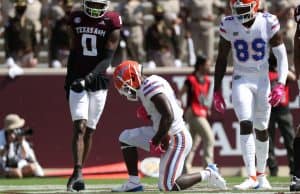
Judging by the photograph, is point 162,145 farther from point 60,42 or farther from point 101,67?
point 60,42

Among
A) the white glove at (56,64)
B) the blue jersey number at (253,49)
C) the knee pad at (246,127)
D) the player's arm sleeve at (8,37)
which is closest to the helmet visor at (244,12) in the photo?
the blue jersey number at (253,49)

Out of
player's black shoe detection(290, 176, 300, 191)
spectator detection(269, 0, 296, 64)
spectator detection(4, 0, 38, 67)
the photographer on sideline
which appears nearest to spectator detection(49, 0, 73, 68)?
spectator detection(4, 0, 38, 67)

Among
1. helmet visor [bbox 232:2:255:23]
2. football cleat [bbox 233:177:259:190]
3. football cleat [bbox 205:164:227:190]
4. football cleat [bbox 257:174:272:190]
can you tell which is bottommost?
football cleat [bbox 257:174:272:190]

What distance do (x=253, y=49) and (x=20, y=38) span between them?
270 inches

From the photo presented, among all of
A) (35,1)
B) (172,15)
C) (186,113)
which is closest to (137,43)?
(172,15)

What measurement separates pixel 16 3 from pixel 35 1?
1.01m

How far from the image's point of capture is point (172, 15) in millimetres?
18141

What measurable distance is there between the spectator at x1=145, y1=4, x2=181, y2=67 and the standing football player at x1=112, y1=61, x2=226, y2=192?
24.3ft

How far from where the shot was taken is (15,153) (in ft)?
49.4

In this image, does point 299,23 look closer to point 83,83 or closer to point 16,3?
point 83,83

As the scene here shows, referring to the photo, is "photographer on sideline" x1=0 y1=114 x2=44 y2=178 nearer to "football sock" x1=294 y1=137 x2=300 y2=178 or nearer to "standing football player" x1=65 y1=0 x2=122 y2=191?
"standing football player" x1=65 y1=0 x2=122 y2=191

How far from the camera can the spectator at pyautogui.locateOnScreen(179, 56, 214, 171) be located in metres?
15.3

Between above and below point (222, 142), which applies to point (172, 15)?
above

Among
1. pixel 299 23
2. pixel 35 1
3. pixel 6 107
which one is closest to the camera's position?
pixel 299 23
